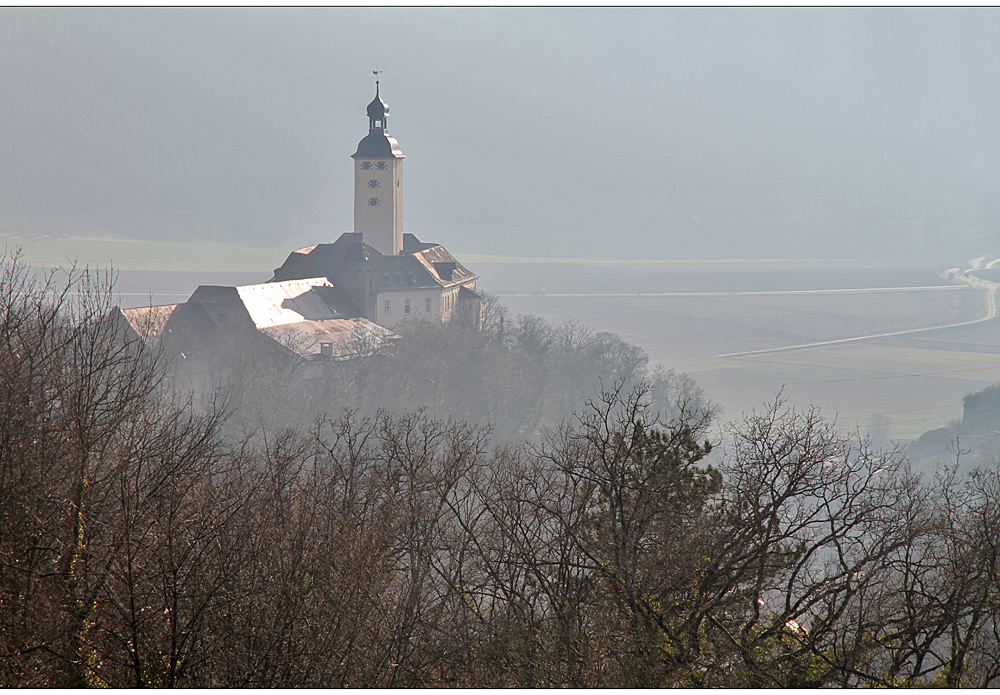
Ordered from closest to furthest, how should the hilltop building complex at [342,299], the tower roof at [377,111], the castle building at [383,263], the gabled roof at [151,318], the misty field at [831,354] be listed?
1. the gabled roof at [151,318]
2. the hilltop building complex at [342,299]
3. the castle building at [383,263]
4. the tower roof at [377,111]
5. the misty field at [831,354]

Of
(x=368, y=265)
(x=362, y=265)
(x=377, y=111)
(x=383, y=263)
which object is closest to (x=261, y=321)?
(x=362, y=265)

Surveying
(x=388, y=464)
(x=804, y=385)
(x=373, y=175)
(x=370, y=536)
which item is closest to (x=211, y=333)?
(x=373, y=175)

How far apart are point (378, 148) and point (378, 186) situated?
350 cm

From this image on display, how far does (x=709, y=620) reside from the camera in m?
11.8

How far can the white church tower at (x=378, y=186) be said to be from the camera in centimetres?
8219

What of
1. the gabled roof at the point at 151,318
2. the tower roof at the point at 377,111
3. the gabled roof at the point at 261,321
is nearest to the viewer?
the gabled roof at the point at 151,318

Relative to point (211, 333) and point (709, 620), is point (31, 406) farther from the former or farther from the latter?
point (211, 333)

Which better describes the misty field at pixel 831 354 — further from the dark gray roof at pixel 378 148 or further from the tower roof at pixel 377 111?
the tower roof at pixel 377 111

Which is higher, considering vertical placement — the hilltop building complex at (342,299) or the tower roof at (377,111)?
the tower roof at (377,111)

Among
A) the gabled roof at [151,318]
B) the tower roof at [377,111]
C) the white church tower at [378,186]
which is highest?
the tower roof at [377,111]

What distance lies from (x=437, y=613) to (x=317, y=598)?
2852 mm

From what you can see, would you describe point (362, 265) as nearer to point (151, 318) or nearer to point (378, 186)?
point (378, 186)

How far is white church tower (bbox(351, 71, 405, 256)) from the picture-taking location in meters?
82.2

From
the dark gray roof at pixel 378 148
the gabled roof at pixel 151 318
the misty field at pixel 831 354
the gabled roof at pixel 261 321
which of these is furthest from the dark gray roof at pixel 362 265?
the misty field at pixel 831 354
